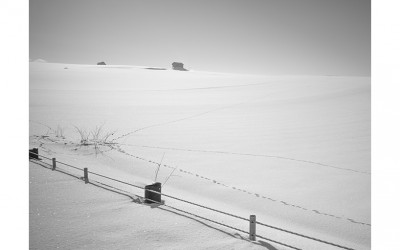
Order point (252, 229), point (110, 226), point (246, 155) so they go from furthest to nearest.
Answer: point (246, 155), point (110, 226), point (252, 229)

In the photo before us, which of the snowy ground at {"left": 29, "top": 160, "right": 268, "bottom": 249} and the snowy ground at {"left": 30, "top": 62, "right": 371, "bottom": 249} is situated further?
the snowy ground at {"left": 30, "top": 62, "right": 371, "bottom": 249}

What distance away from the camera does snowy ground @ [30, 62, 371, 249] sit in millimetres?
3893

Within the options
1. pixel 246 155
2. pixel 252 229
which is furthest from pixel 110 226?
pixel 246 155

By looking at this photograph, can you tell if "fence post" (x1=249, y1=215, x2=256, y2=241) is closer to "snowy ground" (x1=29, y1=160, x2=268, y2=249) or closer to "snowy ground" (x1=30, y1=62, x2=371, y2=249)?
"snowy ground" (x1=29, y1=160, x2=268, y2=249)

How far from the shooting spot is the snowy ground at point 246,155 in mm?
3893

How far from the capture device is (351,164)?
5559mm

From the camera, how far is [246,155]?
6.41 meters

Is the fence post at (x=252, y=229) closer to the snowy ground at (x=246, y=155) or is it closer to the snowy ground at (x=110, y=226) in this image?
the snowy ground at (x=110, y=226)

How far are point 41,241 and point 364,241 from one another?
3.56 metres

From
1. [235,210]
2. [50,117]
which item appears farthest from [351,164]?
[50,117]

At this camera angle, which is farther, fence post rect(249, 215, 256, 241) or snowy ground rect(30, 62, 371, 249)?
snowy ground rect(30, 62, 371, 249)

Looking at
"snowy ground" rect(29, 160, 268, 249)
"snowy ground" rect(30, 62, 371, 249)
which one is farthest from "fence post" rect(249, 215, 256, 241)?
"snowy ground" rect(30, 62, 371, 249)

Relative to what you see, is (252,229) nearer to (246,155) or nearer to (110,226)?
(110,226)
